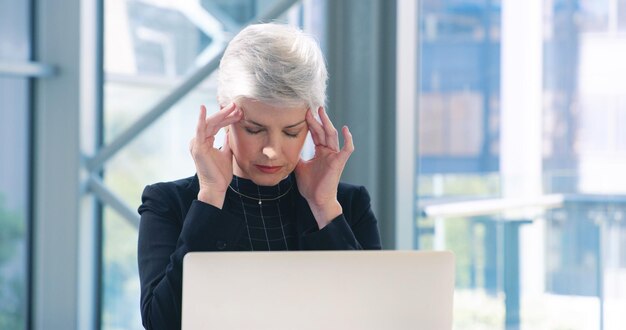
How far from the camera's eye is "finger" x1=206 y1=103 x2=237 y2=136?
6.32 ft

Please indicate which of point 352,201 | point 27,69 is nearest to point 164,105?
point 27,69

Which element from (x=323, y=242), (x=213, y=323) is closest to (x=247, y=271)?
(x=213, y=323)

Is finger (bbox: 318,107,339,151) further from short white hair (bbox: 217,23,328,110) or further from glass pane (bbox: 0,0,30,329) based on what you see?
glass pane (bbox: 0,0,30,329)

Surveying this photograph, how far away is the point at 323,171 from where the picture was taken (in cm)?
210

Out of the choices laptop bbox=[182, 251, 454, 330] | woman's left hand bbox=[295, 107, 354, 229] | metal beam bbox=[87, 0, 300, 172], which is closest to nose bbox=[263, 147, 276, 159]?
woman's left hand bbox=[295, 107, 354, 229]

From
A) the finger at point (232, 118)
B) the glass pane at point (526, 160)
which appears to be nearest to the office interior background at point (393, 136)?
the glass pane at point (526, 160)

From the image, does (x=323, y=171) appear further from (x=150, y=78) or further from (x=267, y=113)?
(x=150, y=78)

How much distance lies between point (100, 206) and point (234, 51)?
9.18 ft

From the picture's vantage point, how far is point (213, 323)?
56.3 inches

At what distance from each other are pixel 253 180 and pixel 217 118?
227 millimetres

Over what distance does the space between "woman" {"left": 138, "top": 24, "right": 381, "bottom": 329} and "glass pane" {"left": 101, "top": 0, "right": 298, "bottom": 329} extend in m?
2.53

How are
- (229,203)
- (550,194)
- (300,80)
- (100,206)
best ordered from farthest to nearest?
(100,206), (550,194), (229,203), (300,80)

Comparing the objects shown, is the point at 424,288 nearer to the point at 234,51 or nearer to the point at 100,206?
the point at 234,51

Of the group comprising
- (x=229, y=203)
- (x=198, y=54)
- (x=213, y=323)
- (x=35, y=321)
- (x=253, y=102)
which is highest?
(x=198, y=54)
